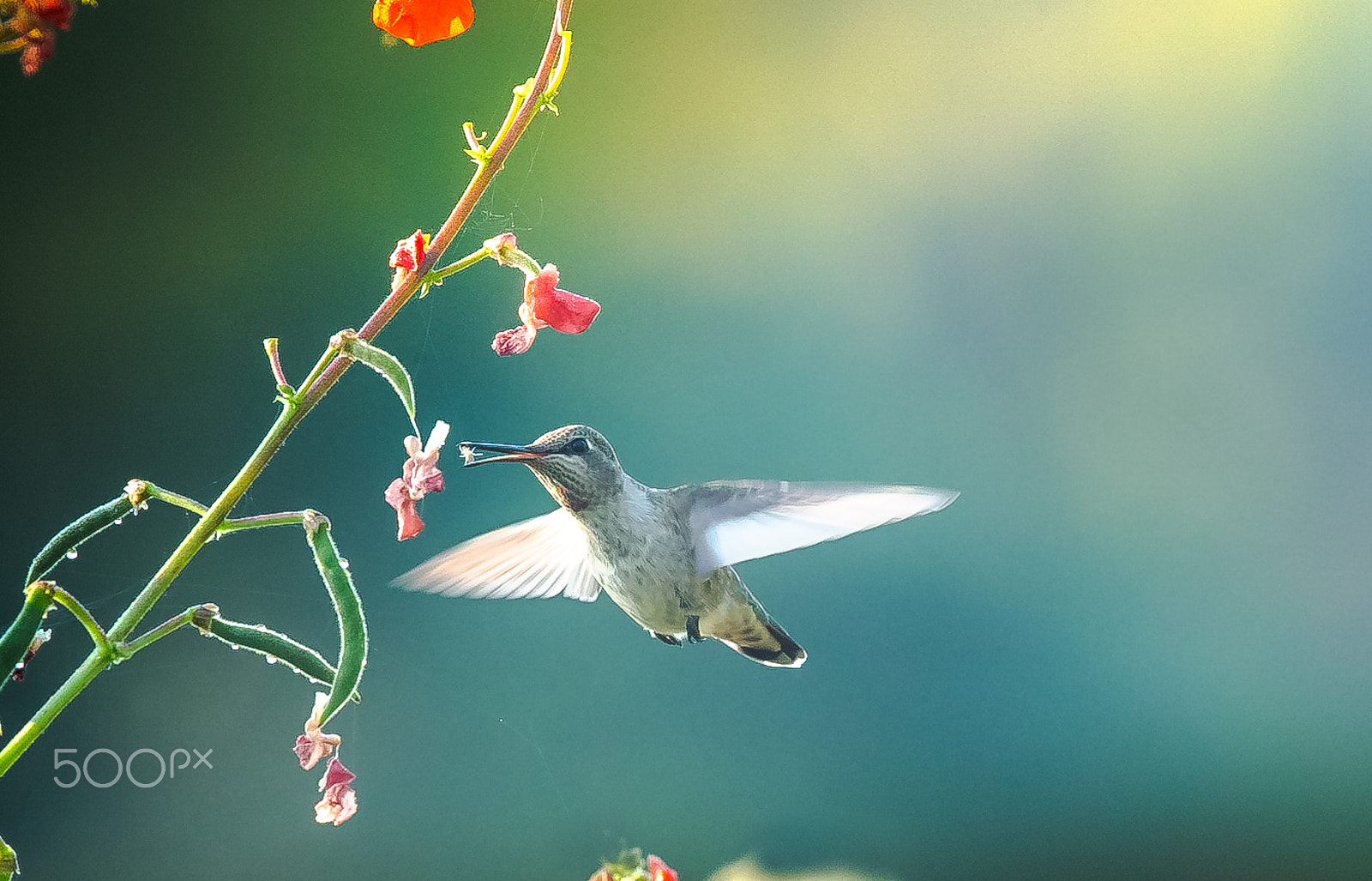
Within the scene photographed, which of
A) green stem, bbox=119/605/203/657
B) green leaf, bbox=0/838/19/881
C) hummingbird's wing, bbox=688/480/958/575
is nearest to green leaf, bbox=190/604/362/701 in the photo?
green stem, bbox=119/605/203/657

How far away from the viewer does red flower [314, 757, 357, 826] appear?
1.71 feet

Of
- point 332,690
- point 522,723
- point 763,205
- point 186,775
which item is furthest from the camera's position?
point 763,205

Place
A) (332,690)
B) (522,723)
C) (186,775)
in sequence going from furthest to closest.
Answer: (522,723)
(186,775)
(332,690)

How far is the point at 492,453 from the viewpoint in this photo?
29.1 inches

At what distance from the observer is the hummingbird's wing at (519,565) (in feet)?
2.82

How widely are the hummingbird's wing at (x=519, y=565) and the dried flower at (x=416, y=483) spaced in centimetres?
31

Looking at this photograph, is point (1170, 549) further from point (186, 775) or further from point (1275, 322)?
point (186, 775)

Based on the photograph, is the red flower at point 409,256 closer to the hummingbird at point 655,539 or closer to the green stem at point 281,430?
the green stem at point 281,430

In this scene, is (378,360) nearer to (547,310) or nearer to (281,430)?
(281,430)

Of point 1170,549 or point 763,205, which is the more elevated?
point 763,205

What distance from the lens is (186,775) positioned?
149 cm

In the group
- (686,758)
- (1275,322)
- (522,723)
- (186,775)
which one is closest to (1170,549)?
(1275,322)

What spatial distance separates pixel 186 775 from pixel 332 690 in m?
1.19

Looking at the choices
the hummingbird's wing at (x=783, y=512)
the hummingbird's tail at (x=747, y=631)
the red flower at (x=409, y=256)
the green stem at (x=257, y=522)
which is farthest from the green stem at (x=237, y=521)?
the hummingbird's tail at (x=747, y=631)
